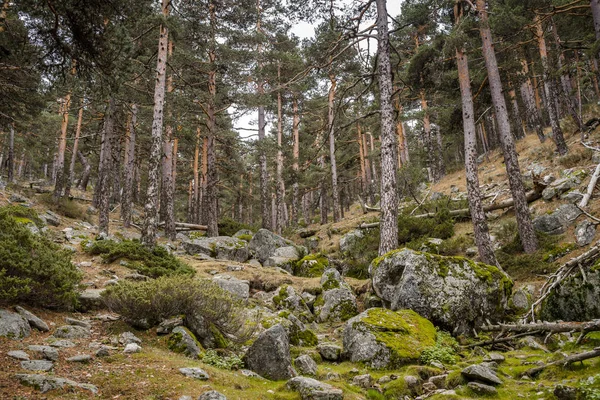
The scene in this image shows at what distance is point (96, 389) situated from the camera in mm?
3717

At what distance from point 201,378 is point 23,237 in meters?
4.19

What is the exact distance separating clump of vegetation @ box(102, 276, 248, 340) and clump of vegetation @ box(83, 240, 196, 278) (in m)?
3.96

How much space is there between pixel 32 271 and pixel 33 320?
2.49 ft

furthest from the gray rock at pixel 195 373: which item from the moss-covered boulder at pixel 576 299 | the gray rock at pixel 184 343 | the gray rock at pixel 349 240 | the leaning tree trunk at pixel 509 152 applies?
the gray rock at pixel 349 240

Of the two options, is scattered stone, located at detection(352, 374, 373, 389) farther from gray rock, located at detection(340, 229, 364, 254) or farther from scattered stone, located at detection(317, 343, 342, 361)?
gray rock, located at detection(340, 229, 364, 254)

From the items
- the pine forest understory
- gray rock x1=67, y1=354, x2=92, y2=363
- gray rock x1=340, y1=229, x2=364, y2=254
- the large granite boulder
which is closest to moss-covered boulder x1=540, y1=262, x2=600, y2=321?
the pine forest understory

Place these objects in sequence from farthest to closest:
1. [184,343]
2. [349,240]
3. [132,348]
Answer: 1. [349,240]
2. [184,343]
3. [132,348]

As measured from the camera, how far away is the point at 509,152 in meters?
12.1

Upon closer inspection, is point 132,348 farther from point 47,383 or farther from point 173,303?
point 47,383

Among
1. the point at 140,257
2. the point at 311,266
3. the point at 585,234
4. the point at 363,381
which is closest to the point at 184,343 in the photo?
the point at 363,381

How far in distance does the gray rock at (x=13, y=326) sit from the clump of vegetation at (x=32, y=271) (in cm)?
27

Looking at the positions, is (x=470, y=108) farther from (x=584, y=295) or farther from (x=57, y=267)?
(x=57, y=267)

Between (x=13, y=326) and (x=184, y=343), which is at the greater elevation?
(x=13, y=326)

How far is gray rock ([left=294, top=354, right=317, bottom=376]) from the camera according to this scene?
5.54 metres
